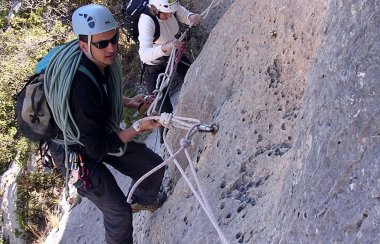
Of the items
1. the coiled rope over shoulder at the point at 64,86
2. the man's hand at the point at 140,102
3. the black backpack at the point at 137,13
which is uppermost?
the coiled rope over shoulder at the point at 64,86

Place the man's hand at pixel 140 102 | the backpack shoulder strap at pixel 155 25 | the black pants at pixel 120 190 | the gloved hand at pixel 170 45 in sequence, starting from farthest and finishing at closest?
the backpack shoulder strap at pixel 155 25 < the gloved hand at pixel 170 45 < the man's hand at pixel 140 102 < the black pants at pixel 120 190

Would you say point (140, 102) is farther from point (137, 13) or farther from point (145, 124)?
point (137, 13)

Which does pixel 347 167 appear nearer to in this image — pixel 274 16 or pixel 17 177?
pixel 274 16

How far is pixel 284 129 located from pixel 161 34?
233 centimetres

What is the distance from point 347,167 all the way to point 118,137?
6.52 ft

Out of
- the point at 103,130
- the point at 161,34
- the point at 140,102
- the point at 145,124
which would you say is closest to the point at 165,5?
the point at 161,34

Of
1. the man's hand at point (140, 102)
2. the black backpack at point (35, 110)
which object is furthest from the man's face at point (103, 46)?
the man's hand at point (140, 102)

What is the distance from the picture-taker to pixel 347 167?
75.0 inches

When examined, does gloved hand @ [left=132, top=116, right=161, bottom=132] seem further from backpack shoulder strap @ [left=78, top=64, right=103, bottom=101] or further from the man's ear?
the man's ear

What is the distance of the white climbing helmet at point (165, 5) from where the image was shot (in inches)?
194

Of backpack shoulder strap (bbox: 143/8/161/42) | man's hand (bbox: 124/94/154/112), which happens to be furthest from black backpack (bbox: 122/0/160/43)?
man's hand (bbox: 124/94/154/112)

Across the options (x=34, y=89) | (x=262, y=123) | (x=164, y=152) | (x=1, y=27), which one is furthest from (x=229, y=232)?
(x=1, y=27)

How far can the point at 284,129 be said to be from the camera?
329cm

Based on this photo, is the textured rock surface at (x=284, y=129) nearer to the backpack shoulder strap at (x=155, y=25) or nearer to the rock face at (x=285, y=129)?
the rock face at (x=285, y=129)
